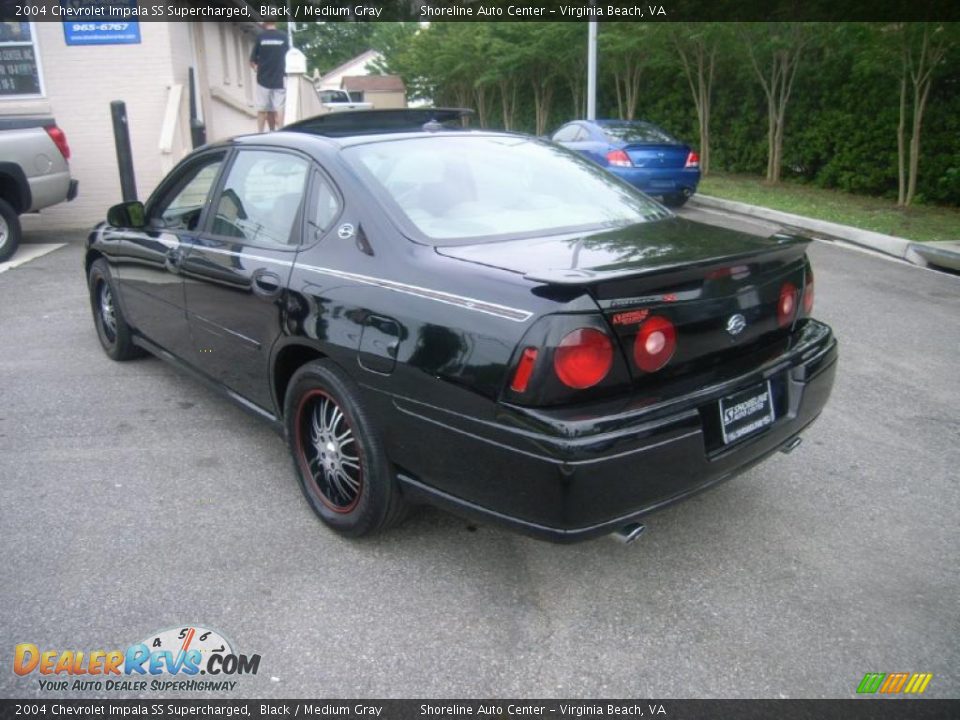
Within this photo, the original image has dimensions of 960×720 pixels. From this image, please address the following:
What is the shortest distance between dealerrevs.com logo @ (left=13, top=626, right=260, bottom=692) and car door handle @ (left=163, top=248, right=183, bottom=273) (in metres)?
2.01

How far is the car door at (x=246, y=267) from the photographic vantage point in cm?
326

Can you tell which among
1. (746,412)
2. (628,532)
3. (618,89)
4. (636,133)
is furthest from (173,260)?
(618,89)

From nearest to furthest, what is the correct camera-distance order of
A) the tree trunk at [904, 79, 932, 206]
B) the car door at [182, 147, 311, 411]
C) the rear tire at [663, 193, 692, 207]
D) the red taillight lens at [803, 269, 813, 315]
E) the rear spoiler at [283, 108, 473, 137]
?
the red taillight lens at [803, 269, 813, 315] < the car door at [182, 147, 311, 411] < the rear spoiler at [283, 108, 473, 137] < the tree trunk at [904, 79, 932, 206] < the rear tire at [663, 193, 692, 207]

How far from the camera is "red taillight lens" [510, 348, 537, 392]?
2.27 metres

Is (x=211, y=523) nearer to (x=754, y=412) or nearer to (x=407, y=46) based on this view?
(x=754, y=412)

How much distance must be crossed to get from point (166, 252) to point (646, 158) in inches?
335

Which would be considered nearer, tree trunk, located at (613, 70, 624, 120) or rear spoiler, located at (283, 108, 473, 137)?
rear spoiler, located at (283, 108, 473, 137)

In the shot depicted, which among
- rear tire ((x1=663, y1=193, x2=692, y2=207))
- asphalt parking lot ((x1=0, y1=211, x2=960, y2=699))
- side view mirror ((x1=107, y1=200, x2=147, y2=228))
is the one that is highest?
side view mirror ((x1=107, y1=200, x2=147, y2=228))

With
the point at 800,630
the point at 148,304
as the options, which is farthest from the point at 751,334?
the point at 148,304

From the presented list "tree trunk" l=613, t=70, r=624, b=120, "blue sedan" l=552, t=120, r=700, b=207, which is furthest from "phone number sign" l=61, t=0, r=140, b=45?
"tree trunk" l=613, t=70, r=624, b=120

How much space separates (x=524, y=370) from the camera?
7.49 ft

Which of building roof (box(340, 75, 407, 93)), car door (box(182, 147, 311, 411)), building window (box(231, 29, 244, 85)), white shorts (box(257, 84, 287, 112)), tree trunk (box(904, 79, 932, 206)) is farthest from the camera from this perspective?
building roof (box(340, 75, 407, 93))

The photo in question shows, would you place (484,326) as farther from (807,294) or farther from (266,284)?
(807,294)

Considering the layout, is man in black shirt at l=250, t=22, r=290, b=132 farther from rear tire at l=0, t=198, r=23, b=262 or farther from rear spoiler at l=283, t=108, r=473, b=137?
rear spoiler at l=283, t=108, r=473, b=137
